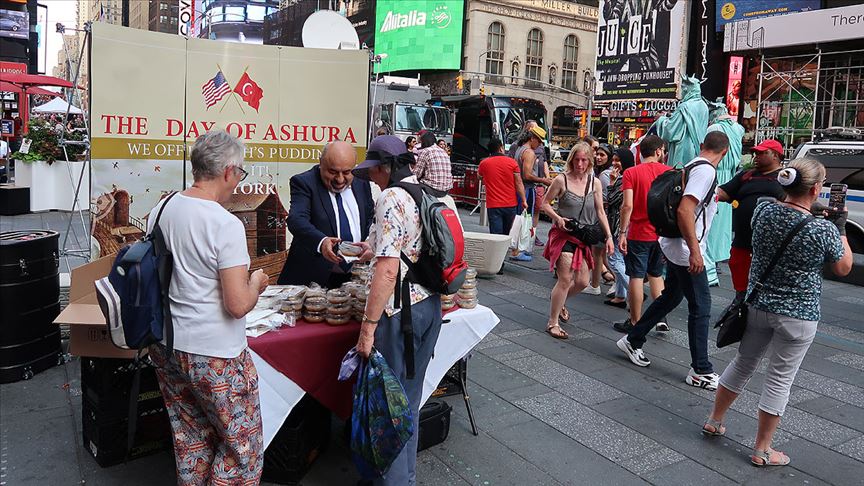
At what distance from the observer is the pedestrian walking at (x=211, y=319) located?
104 inches

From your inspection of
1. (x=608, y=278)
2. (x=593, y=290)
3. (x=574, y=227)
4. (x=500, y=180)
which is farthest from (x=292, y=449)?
(x=608, y=278)

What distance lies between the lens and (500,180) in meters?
9.29

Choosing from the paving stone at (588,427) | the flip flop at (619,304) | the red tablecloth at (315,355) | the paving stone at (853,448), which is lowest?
the paving stone at (588,427)

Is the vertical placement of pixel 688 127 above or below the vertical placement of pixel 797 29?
below

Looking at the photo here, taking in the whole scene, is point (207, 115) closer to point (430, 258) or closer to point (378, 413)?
point (430, 258)

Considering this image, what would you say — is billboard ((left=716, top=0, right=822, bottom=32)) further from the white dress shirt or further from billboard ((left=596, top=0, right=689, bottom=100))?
the white dress shirt

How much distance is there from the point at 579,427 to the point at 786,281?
1.57 m

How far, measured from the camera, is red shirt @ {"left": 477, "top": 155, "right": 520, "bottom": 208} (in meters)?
9.27

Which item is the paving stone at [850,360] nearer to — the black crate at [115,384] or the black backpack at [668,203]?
the black backpack at [668,203]

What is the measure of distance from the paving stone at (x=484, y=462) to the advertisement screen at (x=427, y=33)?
49684 millimetres

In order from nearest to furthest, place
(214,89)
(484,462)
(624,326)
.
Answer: (484,462) < (214,89) < (624,326)

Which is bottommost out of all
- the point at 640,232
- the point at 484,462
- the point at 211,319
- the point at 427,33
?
the point at 484,462

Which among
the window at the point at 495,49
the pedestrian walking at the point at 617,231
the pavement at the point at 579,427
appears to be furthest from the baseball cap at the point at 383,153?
the window at the point at 495,49

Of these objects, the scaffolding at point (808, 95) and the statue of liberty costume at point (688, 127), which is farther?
the scaffolding at point (808, 95)
